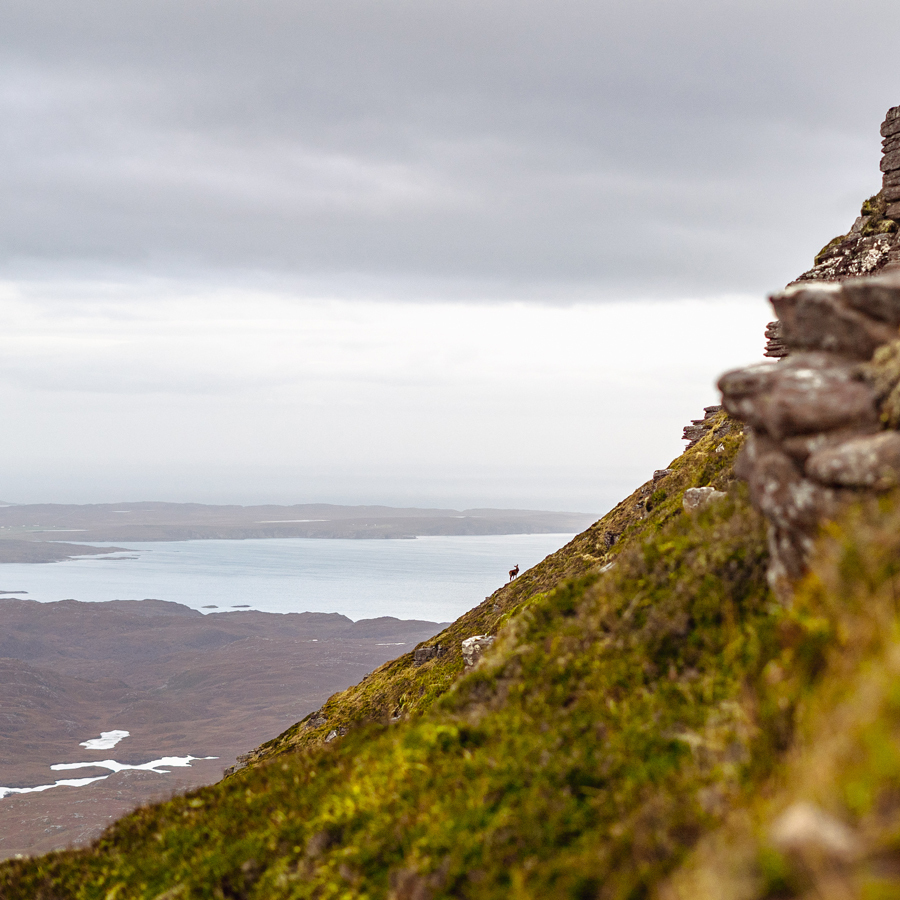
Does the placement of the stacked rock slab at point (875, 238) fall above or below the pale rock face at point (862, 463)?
above

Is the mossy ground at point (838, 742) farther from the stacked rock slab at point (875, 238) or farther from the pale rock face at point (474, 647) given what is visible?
the stacked rock slab at point (875, 238)

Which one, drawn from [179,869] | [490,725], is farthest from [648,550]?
[179,869]

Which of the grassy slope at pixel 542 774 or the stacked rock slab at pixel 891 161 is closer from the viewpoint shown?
the grassy slope at pixel 542 774

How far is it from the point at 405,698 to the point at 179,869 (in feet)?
72.7

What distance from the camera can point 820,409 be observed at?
8859 mm

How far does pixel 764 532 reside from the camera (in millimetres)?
10195

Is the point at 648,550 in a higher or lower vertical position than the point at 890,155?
lower

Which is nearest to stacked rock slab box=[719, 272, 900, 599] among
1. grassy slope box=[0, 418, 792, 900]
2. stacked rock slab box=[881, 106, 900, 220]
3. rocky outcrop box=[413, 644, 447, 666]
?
grassy slope box=[0, 418, 792, 900]

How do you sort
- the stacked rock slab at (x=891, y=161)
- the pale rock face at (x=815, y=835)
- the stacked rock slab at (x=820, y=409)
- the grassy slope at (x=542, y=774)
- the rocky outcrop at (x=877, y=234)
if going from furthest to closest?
the stacked rock slab at (x=891, y=161) < the rocky outcrop at (x=877, y=234) < the stacked rock slab at (x=820, y=409) < the grassy slope at (x=542, y=774) < the pale rock face at (x=815, y=835)

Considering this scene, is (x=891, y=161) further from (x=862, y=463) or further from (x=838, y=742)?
(x=838, y=742)

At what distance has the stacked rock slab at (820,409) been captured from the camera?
8.37m

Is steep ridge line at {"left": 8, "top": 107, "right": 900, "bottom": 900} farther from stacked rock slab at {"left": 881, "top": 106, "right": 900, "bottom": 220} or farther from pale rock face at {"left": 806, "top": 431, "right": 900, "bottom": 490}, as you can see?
stacked rock slab at {"left": 881, "top": 106, "right": 900, "bottom": 220}

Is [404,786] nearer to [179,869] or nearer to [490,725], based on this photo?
[490,725]

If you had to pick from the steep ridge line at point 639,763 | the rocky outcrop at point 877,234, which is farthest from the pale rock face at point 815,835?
the rocky outcrop at point 877,234
